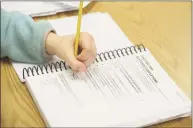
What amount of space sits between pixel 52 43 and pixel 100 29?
18 centimetres

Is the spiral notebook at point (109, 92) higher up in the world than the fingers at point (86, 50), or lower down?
lower down

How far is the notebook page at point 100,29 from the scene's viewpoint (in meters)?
0.90

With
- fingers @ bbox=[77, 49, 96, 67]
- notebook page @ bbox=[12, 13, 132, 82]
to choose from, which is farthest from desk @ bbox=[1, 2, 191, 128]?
fingers @ bbox=[77, 49, 96, 67]

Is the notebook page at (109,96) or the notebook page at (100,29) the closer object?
the notebook page at (109,96)

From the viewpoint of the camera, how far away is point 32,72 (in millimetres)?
776

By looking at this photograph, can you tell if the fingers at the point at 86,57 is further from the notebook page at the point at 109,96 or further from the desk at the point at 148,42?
the desk at the point at 148,42

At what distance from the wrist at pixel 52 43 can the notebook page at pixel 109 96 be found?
0.07m

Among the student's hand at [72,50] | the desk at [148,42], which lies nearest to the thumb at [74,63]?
the student's hand at [72,50]

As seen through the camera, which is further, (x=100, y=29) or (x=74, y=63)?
(x=100, y=29)

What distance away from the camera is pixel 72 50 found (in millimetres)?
788

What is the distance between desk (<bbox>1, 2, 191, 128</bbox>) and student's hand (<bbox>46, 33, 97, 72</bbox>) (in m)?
0.10

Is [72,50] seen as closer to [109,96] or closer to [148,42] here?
[109,96]

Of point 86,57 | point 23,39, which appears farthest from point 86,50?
point 23,39

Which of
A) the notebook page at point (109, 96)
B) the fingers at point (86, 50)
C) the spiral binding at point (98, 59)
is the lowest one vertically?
the notebook page at point (109, 96)
